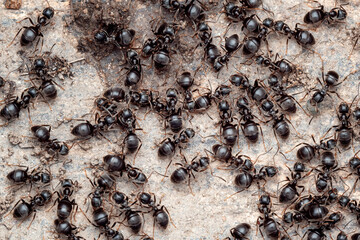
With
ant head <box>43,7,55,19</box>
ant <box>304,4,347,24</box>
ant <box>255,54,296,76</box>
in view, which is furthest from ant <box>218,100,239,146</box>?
ant head <box>43,7,55,19</box>

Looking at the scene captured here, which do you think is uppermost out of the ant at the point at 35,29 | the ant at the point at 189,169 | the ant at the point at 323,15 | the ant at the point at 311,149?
the ant at the point at 323,15

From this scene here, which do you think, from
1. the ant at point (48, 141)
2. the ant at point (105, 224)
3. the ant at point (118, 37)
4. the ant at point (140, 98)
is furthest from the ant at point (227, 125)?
the ant at point (48, 141)

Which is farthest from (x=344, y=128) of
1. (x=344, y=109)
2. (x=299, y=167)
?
(x=299, y=167)

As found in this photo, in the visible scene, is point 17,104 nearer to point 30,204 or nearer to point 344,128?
point 30,204

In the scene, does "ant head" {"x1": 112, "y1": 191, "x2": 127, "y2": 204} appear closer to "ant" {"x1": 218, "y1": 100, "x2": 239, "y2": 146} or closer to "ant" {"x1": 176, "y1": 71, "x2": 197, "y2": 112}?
"ant" {"x1": 176, "y1": 71, "x2": 197, "y2": 112}

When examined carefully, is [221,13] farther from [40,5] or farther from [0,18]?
[0,18]

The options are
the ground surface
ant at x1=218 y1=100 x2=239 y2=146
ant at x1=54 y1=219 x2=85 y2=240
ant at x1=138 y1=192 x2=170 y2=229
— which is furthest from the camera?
ant at x1=218 y1=100 x2=239 y2=146

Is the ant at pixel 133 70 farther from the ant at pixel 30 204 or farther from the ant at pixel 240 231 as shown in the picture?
the ant at pixel 240 231
